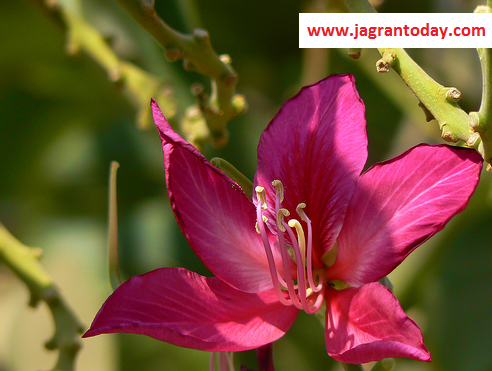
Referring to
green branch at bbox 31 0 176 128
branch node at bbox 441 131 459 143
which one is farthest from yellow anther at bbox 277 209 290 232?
green branch at bbox 31 0 176 128

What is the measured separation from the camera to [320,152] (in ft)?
1.78

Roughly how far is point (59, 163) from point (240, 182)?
1.04m

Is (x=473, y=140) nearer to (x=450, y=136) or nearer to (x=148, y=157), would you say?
(x=450, y=136)

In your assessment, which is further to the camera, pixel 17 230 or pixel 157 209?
pixel 17 230

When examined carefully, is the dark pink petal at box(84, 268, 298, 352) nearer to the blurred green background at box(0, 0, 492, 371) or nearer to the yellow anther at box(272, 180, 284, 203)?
the yellow anther at box(272, 180, 284, 203)

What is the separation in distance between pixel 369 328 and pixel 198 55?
0.33 meters

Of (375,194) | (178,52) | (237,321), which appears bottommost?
(237,321)

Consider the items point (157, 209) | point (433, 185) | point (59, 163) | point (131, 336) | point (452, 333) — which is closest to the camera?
point (433, 185)

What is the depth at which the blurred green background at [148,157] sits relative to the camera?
1.06m

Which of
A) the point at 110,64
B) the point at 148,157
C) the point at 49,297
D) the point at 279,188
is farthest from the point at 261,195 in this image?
the point at 148,157

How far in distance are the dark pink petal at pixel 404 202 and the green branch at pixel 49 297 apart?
1.22 ft

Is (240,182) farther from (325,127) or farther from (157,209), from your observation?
(157,209)

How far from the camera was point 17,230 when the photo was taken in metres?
1.59

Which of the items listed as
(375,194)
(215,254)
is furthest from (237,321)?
(375,194)
